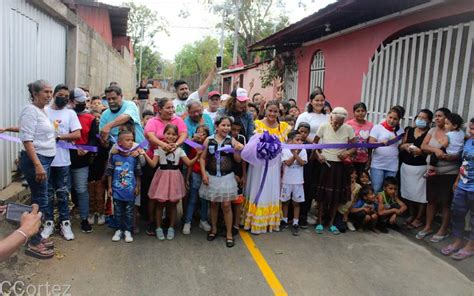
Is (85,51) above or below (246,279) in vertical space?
above

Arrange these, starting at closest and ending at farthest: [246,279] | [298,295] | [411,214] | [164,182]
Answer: [298,295] → [246,279] → [164,182] → [411,214]

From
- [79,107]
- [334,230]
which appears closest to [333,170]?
[334,230]

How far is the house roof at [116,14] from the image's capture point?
56.1 ft

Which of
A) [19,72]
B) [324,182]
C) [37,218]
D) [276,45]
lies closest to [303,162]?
[324,182]

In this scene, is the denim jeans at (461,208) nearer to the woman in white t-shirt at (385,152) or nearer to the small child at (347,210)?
the woman in white t-shirt at (385,152)

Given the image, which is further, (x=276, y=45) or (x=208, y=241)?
(x=276, y=45)

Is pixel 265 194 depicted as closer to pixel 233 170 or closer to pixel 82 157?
pixel 233 170

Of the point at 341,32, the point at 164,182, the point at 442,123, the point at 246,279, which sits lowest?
the point at 246,279

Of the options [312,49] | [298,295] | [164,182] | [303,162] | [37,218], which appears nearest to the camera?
[37,218]

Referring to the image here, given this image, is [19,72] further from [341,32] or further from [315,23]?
[341,32]

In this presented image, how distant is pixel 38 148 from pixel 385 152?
179 inches

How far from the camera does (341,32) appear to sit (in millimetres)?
9273

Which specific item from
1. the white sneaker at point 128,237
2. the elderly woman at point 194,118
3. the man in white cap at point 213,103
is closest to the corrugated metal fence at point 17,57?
the white sneaker at point 128,237

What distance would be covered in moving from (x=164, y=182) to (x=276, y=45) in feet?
29.7
